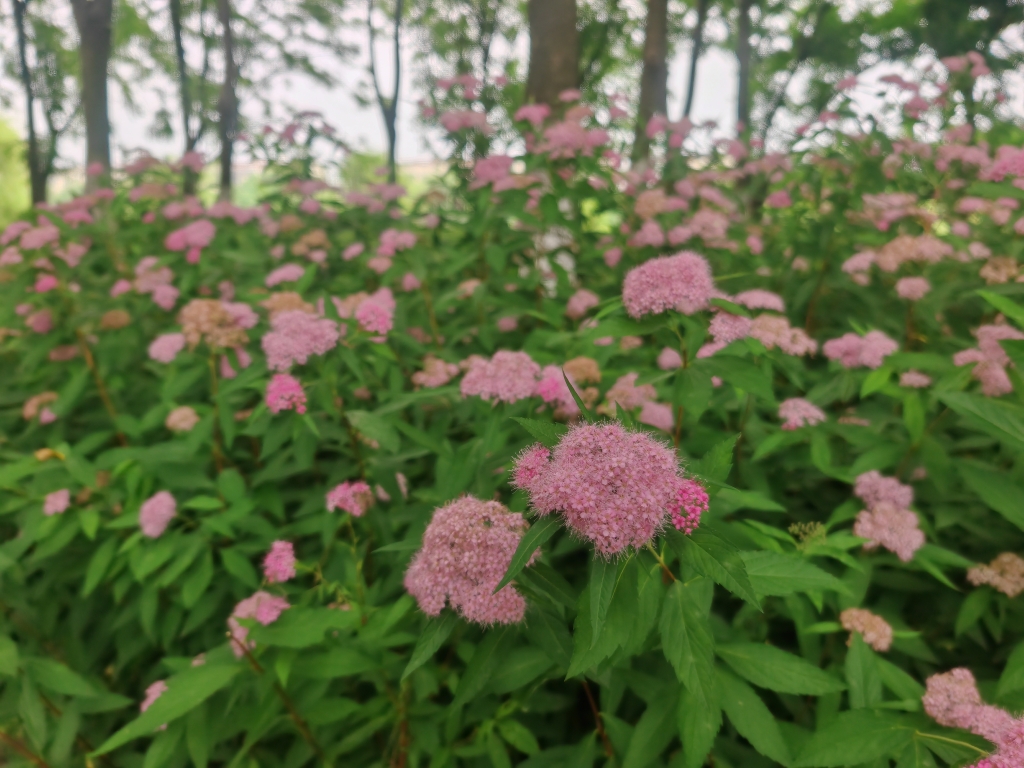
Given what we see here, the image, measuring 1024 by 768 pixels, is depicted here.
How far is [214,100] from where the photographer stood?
8656 mm

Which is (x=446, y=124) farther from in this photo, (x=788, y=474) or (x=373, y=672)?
(x=373, y=672)

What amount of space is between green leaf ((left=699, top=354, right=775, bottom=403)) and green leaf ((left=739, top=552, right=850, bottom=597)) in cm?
43

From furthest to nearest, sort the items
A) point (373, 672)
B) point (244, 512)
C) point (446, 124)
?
point (446, 124) → point (244, 512) → point (373, 672)

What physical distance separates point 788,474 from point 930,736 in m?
1.19

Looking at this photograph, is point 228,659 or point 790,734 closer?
point 790,734

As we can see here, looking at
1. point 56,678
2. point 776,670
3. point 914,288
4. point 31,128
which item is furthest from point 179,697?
point 31,128

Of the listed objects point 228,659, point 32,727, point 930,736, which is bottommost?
point 32,727

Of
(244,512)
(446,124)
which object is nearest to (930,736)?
(244,512)

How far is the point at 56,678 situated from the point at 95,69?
23.9 feet

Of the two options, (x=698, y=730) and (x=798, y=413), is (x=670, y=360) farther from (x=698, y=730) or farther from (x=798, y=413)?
(x=698, y=730)

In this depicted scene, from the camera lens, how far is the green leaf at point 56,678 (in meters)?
1.80

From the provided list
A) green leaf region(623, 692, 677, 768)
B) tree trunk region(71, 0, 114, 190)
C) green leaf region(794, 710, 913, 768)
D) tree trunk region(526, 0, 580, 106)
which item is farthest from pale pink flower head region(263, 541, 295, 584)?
tree trunk region(71, 0, 114, 190)

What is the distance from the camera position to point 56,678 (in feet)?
5.98

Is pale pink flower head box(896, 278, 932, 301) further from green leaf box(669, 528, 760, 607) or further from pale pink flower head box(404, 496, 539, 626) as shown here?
pale pink flower head box(404, 496, 539, 626)
